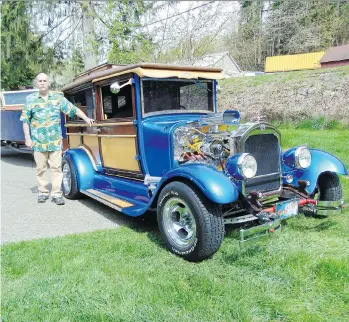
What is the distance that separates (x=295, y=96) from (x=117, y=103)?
9049mm

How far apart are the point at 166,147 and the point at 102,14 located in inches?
360

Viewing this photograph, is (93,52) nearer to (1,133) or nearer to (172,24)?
(172,24)

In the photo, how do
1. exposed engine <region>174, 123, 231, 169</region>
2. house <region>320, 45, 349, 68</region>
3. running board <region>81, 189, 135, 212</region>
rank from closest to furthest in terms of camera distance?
exposed engine <region>174, 123, 231, 169</region>
running board <region>81, 189, 135, 212</region>
house <region>320, 45, 349, 68</region>

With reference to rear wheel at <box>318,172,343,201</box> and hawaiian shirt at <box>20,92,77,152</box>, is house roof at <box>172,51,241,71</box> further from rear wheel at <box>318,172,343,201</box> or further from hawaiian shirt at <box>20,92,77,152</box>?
rear wheel at <box>318,172,343,201</box>

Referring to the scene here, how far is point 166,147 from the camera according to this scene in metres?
4.13

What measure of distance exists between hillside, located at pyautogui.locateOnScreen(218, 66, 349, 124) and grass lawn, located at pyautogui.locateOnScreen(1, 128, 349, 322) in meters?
8.52

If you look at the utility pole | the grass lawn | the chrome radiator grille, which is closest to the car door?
the grass lawn

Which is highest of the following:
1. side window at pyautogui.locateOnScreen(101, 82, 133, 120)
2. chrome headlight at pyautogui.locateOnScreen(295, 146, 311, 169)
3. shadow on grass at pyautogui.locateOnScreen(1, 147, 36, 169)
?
side window at pyautogui.locateOnScreen(101, 82, 133, 120)

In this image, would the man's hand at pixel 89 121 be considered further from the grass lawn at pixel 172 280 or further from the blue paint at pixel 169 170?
the grass lawn at pixel 172 280

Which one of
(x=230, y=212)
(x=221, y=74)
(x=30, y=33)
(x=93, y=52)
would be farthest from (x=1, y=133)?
(x=230, y=212)

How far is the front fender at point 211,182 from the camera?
123 inches

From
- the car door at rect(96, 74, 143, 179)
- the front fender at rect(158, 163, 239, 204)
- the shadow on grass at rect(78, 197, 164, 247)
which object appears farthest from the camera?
the car door at rect(96, 74, 143, 179)

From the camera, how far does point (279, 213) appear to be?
3.36 m

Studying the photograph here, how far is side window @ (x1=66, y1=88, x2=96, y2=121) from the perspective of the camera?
5414 millimetres
